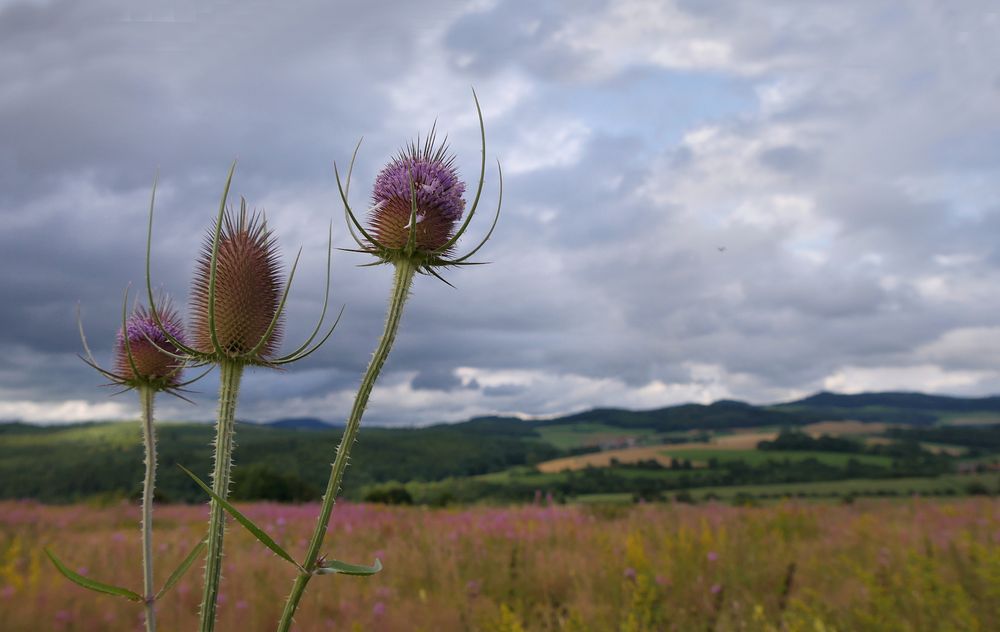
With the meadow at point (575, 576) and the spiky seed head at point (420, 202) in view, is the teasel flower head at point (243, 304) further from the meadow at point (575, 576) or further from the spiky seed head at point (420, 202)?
the meadow at point (575, 576)

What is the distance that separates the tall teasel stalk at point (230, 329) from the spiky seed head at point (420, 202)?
0.28 m

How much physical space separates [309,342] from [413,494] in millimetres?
22859

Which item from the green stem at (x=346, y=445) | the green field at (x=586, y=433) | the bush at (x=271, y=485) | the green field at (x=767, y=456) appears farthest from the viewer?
the green field at (x=586, y=433)

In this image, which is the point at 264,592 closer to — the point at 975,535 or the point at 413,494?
the point at 975,535

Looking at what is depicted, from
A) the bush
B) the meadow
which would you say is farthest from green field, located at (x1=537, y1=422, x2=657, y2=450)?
the meadow

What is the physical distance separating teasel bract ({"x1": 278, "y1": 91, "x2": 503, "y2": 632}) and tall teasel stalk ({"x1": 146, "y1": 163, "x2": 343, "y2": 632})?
0.72 feet

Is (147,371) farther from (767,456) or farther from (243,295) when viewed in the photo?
(767,456)

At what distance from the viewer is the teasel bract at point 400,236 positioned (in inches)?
58.6

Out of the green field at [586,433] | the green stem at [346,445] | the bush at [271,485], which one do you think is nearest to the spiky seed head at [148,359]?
the green stem at [346,445]

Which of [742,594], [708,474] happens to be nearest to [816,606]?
[742,594]

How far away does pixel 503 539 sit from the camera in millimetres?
9609

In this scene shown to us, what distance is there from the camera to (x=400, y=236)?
79.7 inches

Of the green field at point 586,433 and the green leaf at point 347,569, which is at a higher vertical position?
the green leaf at point 347,569

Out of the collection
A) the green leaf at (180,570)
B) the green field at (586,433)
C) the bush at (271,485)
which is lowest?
the green field at (586,433)
